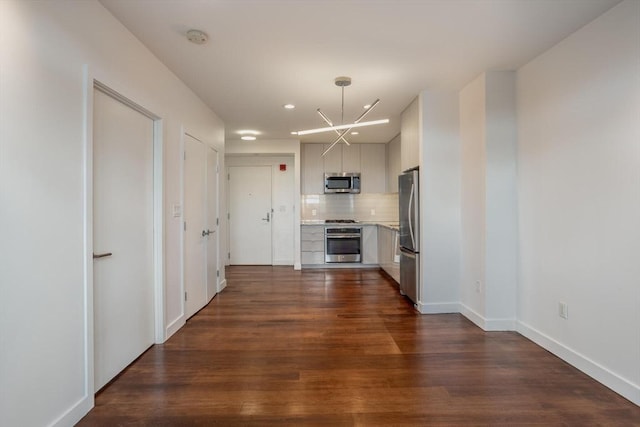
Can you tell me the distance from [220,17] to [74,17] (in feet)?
2.75

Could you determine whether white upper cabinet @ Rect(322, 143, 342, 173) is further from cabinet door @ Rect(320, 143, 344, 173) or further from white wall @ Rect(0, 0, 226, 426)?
white wall @ Rect(0, 0, 226, 426)

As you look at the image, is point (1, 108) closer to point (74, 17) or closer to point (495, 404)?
point (74, 17)

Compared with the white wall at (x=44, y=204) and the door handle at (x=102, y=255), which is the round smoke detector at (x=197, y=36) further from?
the door handle at (x=102, y=255)

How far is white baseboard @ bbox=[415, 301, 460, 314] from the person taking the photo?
3771 millimetres

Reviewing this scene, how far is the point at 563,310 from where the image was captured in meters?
Result: 2.64

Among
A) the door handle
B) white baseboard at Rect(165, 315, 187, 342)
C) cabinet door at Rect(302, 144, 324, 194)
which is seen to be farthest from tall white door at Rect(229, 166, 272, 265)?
the door handle

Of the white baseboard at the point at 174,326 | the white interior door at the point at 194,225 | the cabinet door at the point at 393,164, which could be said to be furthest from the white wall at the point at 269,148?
the white baseboard at the point at 174,326

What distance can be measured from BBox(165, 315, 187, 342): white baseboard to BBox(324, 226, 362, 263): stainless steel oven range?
136 inches

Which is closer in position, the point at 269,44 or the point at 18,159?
the point at 18,159

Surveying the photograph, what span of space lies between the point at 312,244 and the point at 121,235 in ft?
14.2

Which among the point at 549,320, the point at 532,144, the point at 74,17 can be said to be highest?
the point at 74,17

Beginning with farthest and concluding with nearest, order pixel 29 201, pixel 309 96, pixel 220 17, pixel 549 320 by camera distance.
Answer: pixel 309 96 → pixel 549 320 → pixel 220 17 → pixel 29 201

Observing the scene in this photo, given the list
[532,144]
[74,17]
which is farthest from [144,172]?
[532,144]

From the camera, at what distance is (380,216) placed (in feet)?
22.6
